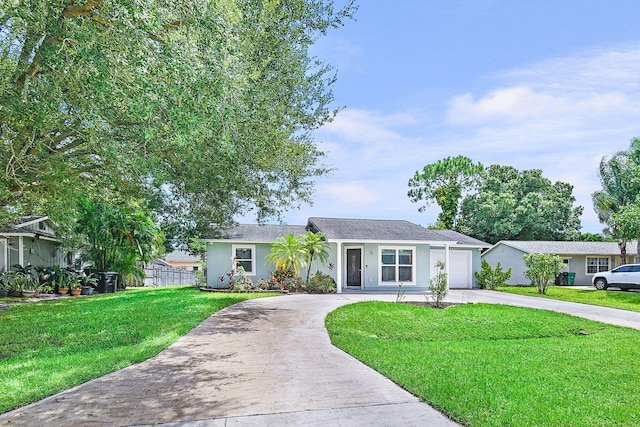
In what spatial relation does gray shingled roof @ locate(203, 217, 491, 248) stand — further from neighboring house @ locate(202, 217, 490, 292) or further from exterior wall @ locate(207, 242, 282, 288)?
exterior wall @ locate(207, 242, 282, 288)

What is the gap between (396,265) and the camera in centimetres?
2114

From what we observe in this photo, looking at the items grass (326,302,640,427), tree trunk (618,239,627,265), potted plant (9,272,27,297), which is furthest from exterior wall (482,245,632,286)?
potted plant (9,272,27,297)

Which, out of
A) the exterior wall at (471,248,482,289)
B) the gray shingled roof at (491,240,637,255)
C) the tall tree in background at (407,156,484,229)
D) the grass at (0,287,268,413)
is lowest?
the grass at (0,287,268,413)

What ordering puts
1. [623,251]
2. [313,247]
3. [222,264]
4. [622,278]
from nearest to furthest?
[313,247], [222,264], [622,278], [623,251]

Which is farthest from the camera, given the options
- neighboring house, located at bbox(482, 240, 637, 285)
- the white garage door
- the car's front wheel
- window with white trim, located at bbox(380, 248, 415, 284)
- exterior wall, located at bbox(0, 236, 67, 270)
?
neighboring house, located at bbox(482, 240, 637, 285)

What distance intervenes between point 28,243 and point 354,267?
16392 millimetres

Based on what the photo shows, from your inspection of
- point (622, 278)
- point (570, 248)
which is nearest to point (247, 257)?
point (622, 278)

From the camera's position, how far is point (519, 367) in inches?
268

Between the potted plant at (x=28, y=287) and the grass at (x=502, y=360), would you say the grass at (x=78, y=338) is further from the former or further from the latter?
the grass at (x=502, y=360)

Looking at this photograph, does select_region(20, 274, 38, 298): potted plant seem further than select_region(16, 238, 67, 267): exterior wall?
No

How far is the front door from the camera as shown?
21734 millimetres

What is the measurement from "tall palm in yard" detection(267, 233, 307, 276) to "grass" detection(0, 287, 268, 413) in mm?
4918

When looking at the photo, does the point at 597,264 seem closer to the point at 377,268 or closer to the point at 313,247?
the point at 377,268

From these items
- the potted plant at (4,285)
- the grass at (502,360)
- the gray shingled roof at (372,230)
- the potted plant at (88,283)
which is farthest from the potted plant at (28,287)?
the grass at (502,360)
